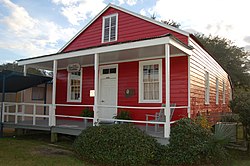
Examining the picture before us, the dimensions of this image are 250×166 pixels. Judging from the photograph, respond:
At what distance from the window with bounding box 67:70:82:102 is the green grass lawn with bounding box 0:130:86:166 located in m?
3.92

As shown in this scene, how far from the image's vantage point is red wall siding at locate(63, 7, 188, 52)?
9.65 m

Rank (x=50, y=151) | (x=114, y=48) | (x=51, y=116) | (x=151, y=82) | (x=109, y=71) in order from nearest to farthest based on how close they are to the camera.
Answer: (x=50, y=151) → (x=114, y=48) → (x=51, y=116) → (x=151, y=82) → (x=109, y=71)

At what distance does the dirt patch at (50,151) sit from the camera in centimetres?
680

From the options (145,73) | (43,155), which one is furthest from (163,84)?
(43,155)

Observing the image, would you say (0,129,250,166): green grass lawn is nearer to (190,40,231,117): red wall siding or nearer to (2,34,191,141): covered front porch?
(2,34,191,141): covered front porch

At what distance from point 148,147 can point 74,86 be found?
23.9 ft

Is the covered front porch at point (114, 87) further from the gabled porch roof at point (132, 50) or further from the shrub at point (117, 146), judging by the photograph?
the shrub at point (117, 146)

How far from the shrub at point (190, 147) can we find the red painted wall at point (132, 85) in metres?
2.08

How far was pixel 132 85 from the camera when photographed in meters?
9.82

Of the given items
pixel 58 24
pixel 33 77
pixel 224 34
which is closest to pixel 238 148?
pixel 33 77

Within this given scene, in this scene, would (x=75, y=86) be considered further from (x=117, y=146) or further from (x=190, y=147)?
(x=190, y=147)

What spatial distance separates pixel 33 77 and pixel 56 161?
5.95 metres

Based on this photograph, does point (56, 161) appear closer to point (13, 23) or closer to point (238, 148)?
point (238, 148)

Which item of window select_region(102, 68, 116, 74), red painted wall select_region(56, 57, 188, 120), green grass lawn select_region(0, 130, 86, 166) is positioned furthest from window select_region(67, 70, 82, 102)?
green grass lawn select_region(0, 130, 86, 166)
